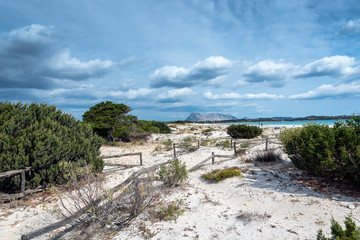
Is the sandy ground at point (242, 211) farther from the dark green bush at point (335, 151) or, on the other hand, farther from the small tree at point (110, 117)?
the small tree at point (110, 117)

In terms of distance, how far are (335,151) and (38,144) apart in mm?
9681

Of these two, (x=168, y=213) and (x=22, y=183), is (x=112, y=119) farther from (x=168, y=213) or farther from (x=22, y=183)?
(x=168, y=213)

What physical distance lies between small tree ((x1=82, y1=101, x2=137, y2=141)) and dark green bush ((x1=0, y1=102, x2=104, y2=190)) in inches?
483

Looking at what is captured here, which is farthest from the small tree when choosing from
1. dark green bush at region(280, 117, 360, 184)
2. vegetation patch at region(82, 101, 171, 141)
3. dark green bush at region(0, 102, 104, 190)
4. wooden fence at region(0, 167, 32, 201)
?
dark green bush at region(280, 117, 360, 184)

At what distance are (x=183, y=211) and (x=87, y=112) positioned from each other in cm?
2010

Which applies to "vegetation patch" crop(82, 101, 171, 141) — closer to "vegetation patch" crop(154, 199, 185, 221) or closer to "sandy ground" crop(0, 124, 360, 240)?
"sandy ground" crop(0, 124, 360, 240)

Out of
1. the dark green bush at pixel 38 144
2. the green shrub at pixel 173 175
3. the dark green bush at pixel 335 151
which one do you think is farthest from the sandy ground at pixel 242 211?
the dark green bush at pixel 38 144

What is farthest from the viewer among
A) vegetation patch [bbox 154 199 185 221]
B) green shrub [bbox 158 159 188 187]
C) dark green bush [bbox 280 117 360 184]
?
green shrub [bbox 158 159 188 187]

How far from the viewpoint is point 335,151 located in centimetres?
635

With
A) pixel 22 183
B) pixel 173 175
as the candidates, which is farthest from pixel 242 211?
pixel 22 183

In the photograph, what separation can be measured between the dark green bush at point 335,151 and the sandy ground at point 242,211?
1.82 ft

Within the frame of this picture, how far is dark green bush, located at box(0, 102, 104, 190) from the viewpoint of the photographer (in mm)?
6891

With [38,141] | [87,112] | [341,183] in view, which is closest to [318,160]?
[341,183]

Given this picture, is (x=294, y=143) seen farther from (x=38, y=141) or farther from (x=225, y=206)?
(x=38, y=141)
